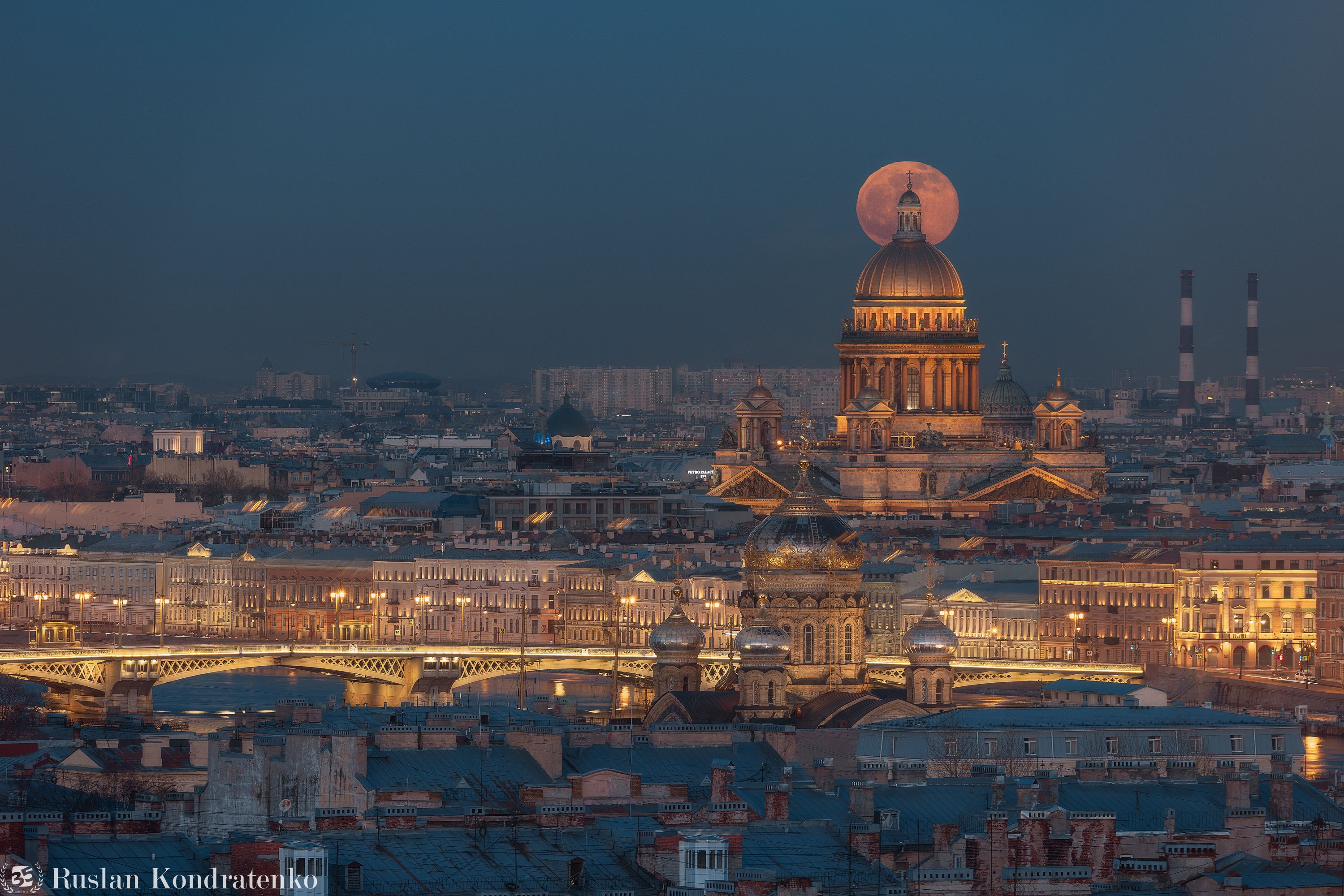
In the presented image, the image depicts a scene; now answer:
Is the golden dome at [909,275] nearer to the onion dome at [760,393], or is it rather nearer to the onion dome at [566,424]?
the onion dome at [760,393]

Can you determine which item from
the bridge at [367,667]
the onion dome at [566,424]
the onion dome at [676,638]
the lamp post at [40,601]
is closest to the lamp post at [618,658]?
the bridge at [367,667]

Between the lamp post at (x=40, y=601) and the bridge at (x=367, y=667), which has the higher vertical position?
the lamp post at (x=40, y=601)

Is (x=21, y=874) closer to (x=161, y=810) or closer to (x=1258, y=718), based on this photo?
(x=161, y=810)

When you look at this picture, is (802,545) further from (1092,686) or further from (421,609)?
(421,609)

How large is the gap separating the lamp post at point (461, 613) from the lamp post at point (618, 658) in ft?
17.4

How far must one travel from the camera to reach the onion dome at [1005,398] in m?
142

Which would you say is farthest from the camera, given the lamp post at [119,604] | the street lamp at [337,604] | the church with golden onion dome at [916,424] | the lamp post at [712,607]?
the lamp post at [119,604]

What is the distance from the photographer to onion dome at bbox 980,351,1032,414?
141875 mm

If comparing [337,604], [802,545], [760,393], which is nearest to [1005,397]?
[760,393]

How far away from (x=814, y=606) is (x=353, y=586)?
4381cm

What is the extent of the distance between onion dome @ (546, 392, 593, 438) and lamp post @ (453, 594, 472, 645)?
84.8 metres

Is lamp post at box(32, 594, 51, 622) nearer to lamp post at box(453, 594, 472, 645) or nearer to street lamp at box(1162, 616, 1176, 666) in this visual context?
lamp post at box(453, 594, 472, 645)

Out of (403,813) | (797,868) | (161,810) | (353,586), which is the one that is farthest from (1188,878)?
(353,586)

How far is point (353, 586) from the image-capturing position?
334 feet
